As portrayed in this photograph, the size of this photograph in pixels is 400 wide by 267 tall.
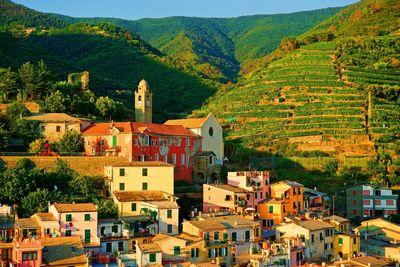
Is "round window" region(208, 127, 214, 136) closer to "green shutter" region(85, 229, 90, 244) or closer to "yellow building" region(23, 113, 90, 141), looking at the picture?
"yellow building" region(23, 113, 90, 141)

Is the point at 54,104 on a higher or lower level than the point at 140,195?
higher

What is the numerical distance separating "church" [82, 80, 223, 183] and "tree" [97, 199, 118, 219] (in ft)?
24.7

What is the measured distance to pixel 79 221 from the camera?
44.6 meters

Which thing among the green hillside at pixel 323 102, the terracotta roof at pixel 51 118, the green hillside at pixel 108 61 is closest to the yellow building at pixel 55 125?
the terracotta roof at pixel 51 118

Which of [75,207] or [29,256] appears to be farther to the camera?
[75,207]

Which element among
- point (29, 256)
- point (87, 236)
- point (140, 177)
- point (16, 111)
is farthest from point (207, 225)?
point (16, 111)

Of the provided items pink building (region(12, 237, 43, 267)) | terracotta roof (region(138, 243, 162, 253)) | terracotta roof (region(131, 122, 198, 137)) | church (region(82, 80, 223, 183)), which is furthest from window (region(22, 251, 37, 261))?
terracotta roof (region(131, 122, 198, 137))

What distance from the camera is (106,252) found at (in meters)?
44.4

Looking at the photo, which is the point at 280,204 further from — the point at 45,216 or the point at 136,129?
the point at 45,216

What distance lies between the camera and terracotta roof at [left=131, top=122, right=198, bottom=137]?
5840 cm

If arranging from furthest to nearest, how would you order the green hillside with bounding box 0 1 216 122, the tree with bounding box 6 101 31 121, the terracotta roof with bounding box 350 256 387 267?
the green hillside with bounding box 0 1 216 122 < the tree with bounding box 6 101 31 121 < the terracotta roof with bounding box 350 256 387 267

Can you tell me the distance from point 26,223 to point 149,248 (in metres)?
8.14

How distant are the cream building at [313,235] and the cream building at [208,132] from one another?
1520 centimetres

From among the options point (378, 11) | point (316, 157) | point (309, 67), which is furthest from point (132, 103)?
point (378, 11)
